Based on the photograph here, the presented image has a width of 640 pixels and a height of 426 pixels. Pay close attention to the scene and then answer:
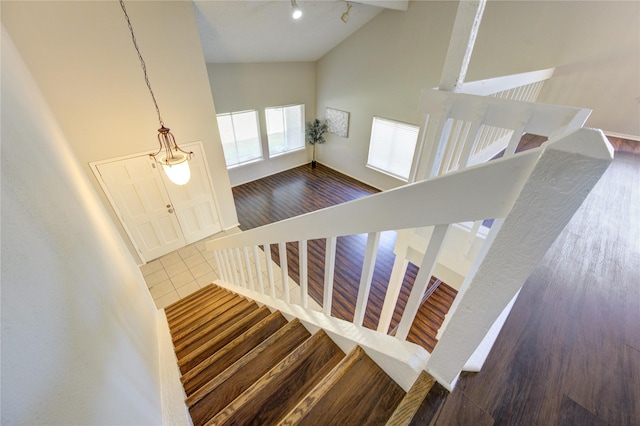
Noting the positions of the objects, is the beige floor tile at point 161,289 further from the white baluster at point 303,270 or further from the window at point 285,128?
the window at point 285,128

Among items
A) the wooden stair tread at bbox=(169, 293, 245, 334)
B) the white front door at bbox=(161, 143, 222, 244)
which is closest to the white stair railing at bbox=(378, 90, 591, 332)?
the wooden stair tread at bbox=(169, 293, 245, 334)

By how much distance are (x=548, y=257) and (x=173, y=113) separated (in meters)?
4.31

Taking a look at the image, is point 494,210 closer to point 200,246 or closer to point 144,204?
point 144,204

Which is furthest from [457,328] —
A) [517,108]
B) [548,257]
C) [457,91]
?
[457,91]

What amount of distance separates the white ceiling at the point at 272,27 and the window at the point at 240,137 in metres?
1.17

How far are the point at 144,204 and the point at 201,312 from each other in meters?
2.17

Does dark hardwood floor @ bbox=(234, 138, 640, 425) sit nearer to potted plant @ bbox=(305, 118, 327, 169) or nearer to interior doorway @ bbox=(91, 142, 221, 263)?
interior doorway @ bbox=(91, 142, 221, 263)

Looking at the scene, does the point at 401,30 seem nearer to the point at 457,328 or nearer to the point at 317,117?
the point at 317,117

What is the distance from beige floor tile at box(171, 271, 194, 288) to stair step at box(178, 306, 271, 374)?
1.95 meters

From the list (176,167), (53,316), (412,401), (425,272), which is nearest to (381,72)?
Answer: (176,167)

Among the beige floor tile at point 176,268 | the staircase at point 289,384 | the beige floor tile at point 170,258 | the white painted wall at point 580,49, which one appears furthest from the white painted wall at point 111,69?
the white painted wall at point 580,49

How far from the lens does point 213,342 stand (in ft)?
6.46

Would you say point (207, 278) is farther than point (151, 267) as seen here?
No

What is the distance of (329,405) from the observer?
0.88 m
